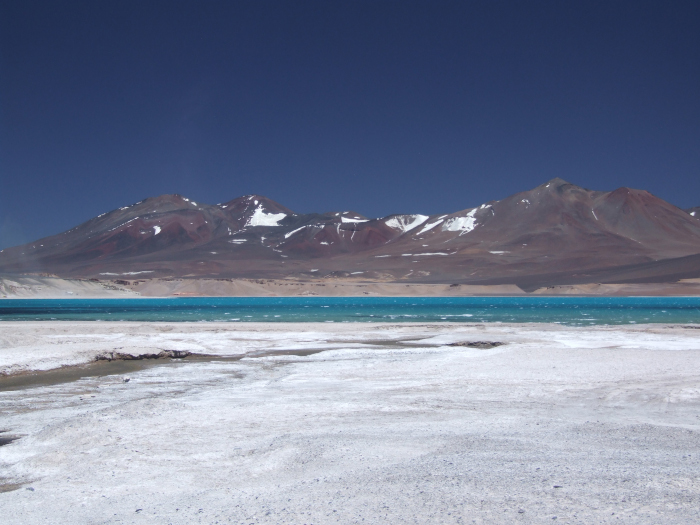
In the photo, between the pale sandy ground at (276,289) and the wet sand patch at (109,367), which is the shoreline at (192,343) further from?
the pale sandy ground at (276,289)

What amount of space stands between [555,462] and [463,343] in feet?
47.6

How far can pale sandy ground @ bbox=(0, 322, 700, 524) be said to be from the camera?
4848mm

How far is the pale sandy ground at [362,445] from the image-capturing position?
15.9 feet

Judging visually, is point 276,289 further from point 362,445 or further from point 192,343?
point 362,445

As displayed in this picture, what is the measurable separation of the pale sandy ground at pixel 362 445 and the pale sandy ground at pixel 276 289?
282 ft

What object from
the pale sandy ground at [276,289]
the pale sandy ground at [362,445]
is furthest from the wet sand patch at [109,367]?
the pale sandy ground at [276,289]

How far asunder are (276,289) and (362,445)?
104m

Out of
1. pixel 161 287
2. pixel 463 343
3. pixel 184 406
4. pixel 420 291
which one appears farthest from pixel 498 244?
pixel 184 406

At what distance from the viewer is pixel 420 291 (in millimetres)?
110000

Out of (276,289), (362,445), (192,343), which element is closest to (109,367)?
(192,343)

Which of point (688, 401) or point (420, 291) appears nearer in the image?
point (688, 401)

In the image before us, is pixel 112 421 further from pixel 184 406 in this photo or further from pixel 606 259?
pixel 606 259

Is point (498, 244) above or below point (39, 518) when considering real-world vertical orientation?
above

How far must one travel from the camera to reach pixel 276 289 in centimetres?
10944
